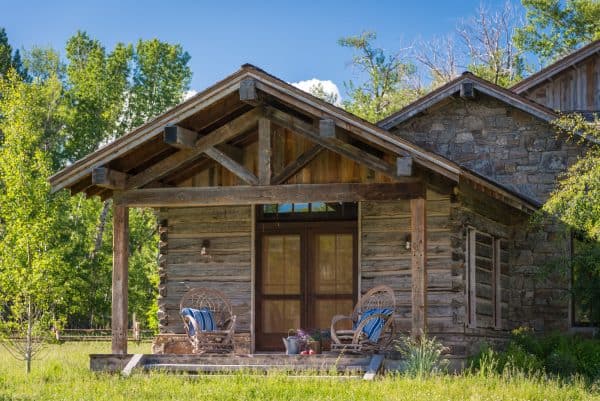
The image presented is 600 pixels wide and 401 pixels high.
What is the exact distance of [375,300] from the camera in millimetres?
16359

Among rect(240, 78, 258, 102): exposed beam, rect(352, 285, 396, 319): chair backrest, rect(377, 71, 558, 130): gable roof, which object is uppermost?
rect(377, 71, 558, 130): gable roof

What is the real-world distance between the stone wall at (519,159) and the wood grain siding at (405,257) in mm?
2861

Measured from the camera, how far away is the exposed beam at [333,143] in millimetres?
15156

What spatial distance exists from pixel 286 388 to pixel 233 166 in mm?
3795

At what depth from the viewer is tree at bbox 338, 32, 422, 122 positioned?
40.5 meters

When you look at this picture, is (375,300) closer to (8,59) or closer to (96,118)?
(96,118)

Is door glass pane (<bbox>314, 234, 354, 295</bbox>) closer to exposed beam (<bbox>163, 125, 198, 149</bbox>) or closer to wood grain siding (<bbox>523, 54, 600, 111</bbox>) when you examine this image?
exposed beam (<bbox>163, 125, 198, 149</bbox>)

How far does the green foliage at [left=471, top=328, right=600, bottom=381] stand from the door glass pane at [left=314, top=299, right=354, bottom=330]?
2313 mm

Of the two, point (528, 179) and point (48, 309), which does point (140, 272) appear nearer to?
point (48, 309)

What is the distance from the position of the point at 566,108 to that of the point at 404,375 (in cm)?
1003

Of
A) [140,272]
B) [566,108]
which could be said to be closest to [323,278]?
[566,108]

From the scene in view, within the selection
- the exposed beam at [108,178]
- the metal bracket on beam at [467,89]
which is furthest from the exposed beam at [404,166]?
the metal bracket on beam at [467,89]

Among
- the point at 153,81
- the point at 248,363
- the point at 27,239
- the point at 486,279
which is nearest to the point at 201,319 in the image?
the point at 248,363

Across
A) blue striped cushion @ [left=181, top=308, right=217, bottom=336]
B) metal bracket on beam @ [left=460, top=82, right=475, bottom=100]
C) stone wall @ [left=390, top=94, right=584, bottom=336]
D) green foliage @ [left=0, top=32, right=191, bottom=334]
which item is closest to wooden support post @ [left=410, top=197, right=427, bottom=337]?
blue striped cushion @ [left=181, top=308, right=217, bottom=336]
